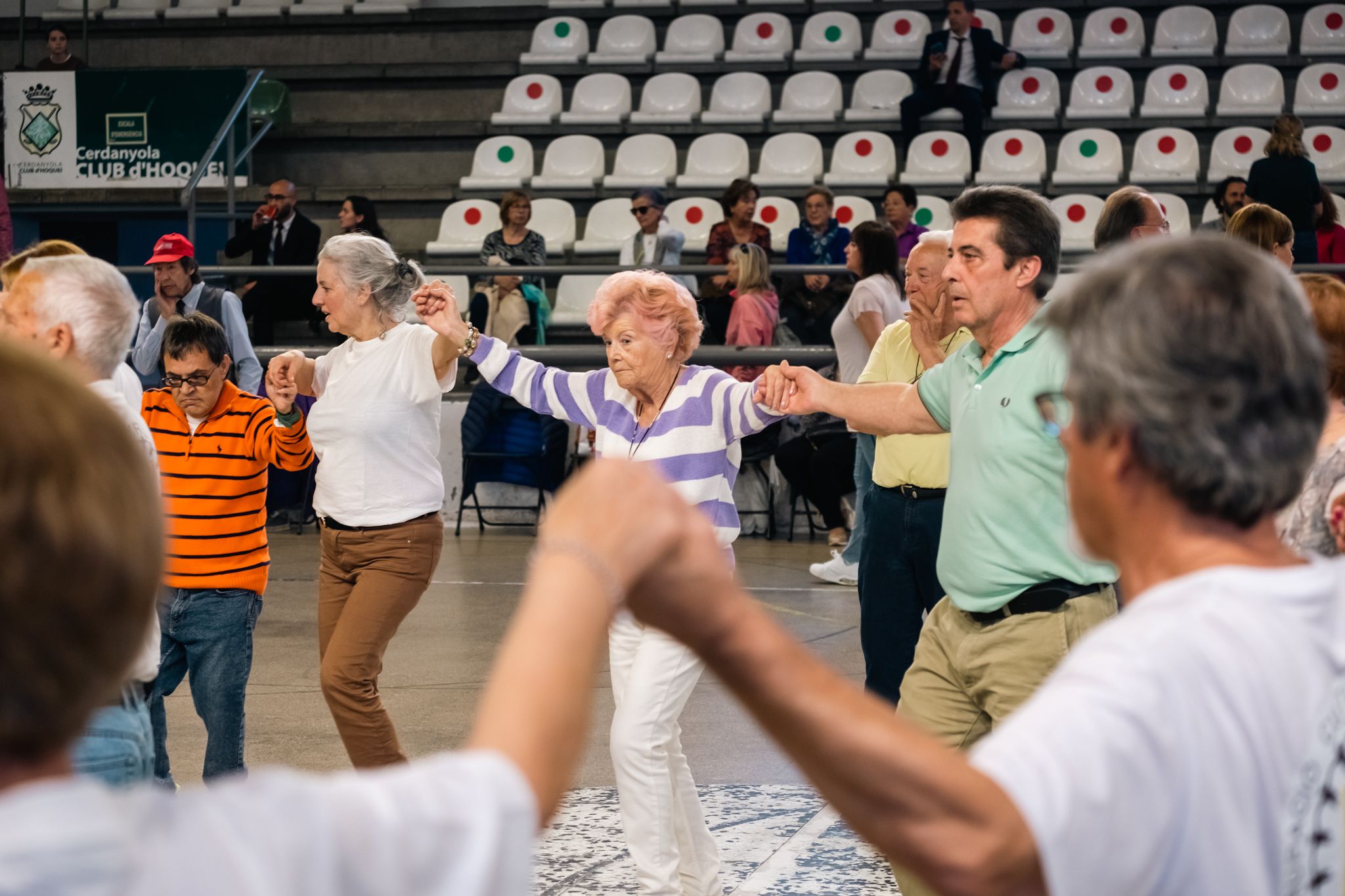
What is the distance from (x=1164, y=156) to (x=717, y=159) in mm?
3730

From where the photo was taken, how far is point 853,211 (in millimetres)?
11758

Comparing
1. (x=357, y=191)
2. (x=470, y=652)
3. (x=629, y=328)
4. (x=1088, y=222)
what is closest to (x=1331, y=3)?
(x=1088, y=222)

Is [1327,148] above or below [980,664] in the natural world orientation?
above

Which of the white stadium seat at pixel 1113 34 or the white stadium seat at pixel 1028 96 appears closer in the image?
the white stadium seat at pixel 1028 96

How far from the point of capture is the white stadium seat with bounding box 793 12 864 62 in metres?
13.6

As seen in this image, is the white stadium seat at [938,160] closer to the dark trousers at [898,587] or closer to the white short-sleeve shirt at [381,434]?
the dark trousers at [898,587]

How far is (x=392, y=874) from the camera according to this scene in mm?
971

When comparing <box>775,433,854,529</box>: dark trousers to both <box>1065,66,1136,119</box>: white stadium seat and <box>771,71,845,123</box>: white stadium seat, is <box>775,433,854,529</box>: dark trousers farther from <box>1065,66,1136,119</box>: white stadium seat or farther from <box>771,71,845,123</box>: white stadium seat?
<box>1065,66,1136,119</box>: white stadium seat

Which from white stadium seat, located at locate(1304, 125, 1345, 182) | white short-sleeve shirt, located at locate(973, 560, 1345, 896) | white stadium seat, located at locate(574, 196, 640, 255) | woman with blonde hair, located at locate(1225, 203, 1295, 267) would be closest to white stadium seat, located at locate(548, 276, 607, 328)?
white stadium seat, located at locate(574, 196, 640, 255)

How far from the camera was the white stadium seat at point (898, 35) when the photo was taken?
13438 mm

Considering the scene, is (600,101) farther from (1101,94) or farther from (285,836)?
(285,836)

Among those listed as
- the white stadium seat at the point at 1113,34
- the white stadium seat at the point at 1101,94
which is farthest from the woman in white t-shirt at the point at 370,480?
the white stadium seat at the point at 1113,34

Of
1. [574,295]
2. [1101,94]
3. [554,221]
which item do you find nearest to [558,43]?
[554,221]

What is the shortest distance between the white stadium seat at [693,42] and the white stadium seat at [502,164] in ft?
5.44
